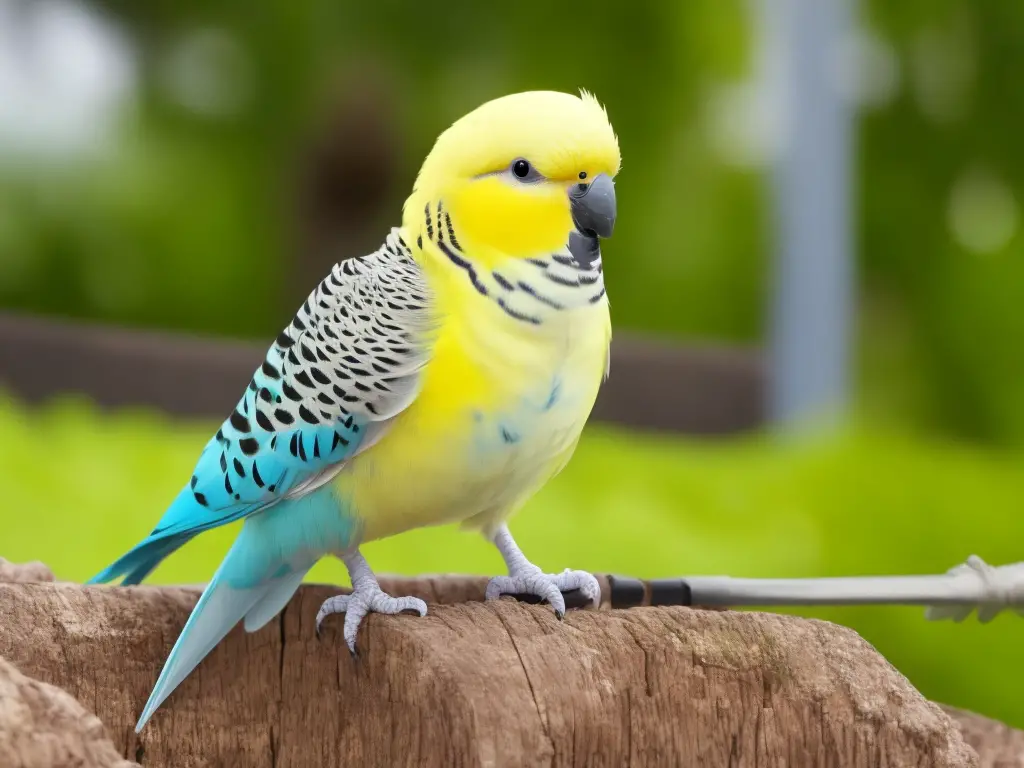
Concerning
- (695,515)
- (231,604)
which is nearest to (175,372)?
(695,515)

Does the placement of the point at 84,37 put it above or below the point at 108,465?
above

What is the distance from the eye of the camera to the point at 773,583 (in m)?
1.23

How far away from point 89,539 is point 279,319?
68.7 inches

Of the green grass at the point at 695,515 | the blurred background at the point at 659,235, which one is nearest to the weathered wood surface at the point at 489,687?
the green grass at the point at 695,515

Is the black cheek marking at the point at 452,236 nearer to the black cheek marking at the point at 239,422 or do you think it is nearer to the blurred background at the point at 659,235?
the black cheek marking at the point at 239,422

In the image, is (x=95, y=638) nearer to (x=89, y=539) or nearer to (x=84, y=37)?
(x=89, y=539)

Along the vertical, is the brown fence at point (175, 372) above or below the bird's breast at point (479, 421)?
below

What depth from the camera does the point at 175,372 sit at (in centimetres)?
335

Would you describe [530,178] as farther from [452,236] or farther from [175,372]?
[175,372]

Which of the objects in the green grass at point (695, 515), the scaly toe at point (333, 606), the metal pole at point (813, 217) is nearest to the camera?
the scaly toe at point (333, 606)

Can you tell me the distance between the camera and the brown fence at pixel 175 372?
331cm

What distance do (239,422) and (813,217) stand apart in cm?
305

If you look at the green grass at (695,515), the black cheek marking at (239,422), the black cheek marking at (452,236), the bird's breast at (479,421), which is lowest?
the green grass at (695,515)

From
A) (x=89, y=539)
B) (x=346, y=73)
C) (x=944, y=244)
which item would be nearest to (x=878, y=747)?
(x=89, y=539)
